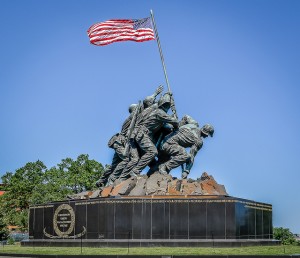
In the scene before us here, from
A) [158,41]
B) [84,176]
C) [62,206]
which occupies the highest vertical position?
[158,41]

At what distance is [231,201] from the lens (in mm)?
26859

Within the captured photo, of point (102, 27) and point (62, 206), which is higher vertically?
point (102, 27)

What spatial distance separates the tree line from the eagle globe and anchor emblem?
26.4 metres

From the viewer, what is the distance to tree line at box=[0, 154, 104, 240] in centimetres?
5794

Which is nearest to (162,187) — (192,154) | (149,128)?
(192,154)

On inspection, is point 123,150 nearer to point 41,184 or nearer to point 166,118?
point 166,118

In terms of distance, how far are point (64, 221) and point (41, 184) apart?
105 feet

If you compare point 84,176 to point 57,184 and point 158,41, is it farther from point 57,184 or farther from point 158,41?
point 158,41

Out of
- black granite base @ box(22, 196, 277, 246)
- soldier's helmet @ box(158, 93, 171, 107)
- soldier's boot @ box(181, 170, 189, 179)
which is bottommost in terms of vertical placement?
black granite base @ box(22, 196, 277, 246)

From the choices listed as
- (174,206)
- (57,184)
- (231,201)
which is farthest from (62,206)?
(57,184)

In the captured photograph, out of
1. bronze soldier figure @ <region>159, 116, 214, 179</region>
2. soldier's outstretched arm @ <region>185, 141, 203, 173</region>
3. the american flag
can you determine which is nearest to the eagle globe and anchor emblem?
bronze soldier figure @ <region>159, 116, 214, 179</region>

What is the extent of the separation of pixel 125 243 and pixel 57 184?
109ft

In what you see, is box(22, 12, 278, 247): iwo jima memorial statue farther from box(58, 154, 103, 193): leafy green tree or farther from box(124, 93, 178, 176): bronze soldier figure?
box(58, 154, 103, 193): leafy green tree

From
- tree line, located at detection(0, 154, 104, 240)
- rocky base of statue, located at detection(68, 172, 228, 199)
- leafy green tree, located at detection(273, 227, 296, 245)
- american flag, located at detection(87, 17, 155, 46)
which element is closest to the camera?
rocky base of statue, located at detection(68, 172, 228, 199)
